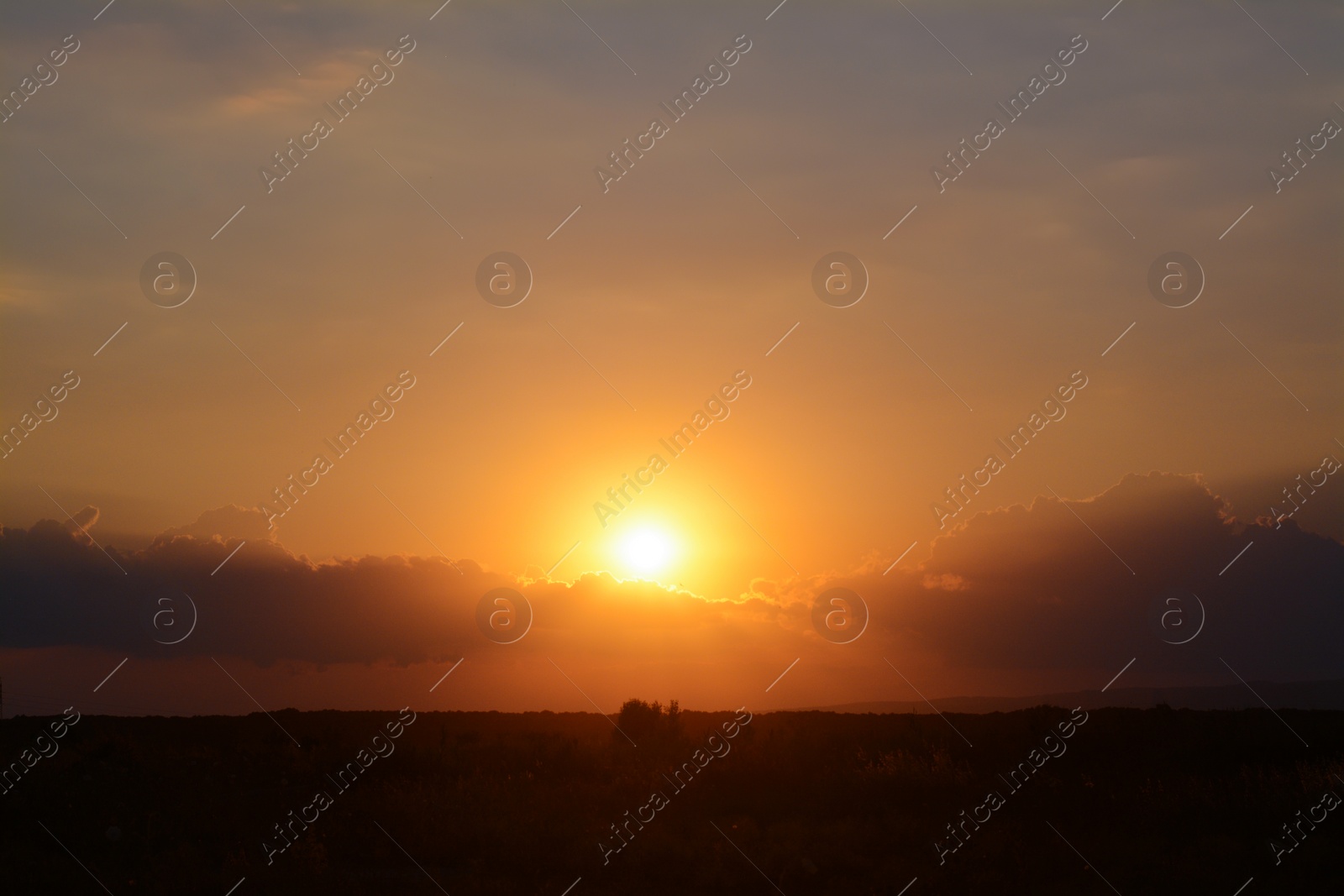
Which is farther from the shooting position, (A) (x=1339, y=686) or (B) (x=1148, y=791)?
(A) (x=1339, y=686)

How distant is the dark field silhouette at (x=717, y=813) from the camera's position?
1567 cm

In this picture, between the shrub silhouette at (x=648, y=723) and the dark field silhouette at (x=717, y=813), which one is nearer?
the dark field silhouette at (x=717, y=813)

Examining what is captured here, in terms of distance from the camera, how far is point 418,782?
71.4 feet

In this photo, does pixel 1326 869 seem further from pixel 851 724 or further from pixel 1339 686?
pixel 1339 686

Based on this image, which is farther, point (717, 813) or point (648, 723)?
point (648, 723)

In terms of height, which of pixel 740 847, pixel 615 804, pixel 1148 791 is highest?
pixel 615 804

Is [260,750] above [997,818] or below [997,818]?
above

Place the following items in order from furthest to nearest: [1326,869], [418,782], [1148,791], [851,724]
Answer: [851,724]
[418,782]
[1148,791]
[1326,869]

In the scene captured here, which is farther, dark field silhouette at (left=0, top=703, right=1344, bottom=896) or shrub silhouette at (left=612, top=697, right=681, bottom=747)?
shrub silhouette at (left=612, top=697, right=681, bottom=747)

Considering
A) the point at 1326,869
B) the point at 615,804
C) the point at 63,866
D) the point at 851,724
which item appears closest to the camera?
the point at 1326,869

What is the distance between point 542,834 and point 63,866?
316 inches

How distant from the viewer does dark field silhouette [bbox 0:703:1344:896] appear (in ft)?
51.4

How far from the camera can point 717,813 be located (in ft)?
65.3

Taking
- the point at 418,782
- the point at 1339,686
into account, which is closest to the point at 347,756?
the point at 418,782
